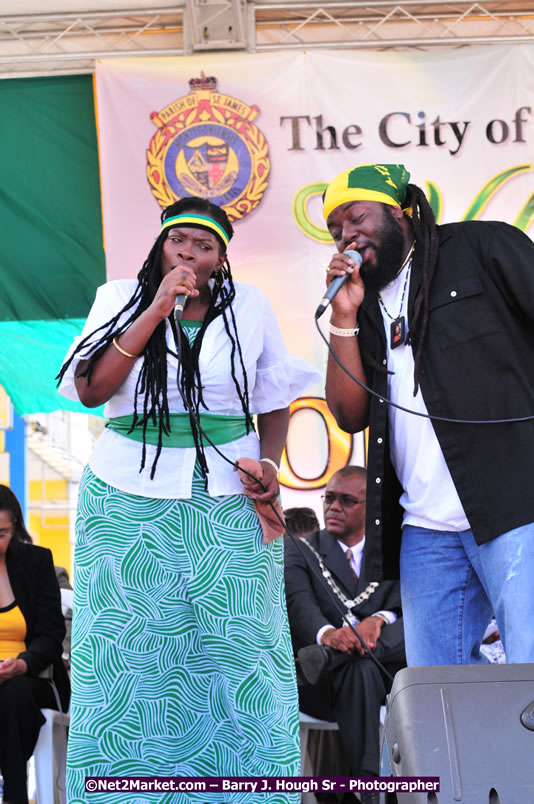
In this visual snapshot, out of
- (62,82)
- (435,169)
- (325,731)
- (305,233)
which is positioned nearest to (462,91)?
(435,169)

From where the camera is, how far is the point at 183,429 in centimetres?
246

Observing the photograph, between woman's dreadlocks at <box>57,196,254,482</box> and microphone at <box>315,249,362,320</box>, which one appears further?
woman's dreadlocks at <box>57,196,254,482</box>

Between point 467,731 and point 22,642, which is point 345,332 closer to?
point 467,731

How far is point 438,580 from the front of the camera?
2.19 meters

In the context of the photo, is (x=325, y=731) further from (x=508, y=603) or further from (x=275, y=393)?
(x=508, y=603)

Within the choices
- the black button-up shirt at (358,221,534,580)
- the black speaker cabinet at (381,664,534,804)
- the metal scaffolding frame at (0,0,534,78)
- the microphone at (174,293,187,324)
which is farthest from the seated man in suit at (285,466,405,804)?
the metal scaffolding frame at (0,0,534,78)

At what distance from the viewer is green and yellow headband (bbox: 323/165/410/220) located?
238 cm

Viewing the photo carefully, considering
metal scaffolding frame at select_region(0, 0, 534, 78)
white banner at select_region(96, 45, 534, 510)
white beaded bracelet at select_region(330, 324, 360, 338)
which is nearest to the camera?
white beaded bracelet at select_region(330, 324, 360, 338)

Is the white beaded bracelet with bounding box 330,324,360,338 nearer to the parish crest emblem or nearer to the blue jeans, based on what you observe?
the blue jeans

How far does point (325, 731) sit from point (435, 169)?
333 cm

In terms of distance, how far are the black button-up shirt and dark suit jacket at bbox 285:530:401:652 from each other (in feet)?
6.80

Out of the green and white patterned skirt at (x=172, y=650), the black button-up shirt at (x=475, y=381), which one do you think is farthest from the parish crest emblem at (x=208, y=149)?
the green and white patterned skirt at (x=172, y=650)

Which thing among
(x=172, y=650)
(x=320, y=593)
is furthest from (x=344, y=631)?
(x=172, y=650)

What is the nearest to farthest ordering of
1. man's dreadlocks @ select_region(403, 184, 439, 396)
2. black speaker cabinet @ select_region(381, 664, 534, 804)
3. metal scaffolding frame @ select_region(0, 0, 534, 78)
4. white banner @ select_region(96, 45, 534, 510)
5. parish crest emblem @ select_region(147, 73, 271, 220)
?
black speaker cabinet @ select_region(381, 664, 534, 804) → man's dreadlocks @ select_region(403, 184, 439, 396) → white banner @ select_region(96, 45, 534, 510) → parish crest emblem @ select_region(147, 73, 271, 220) → metal scaffolding frame @ select_region(0, 0, 534, 78)
